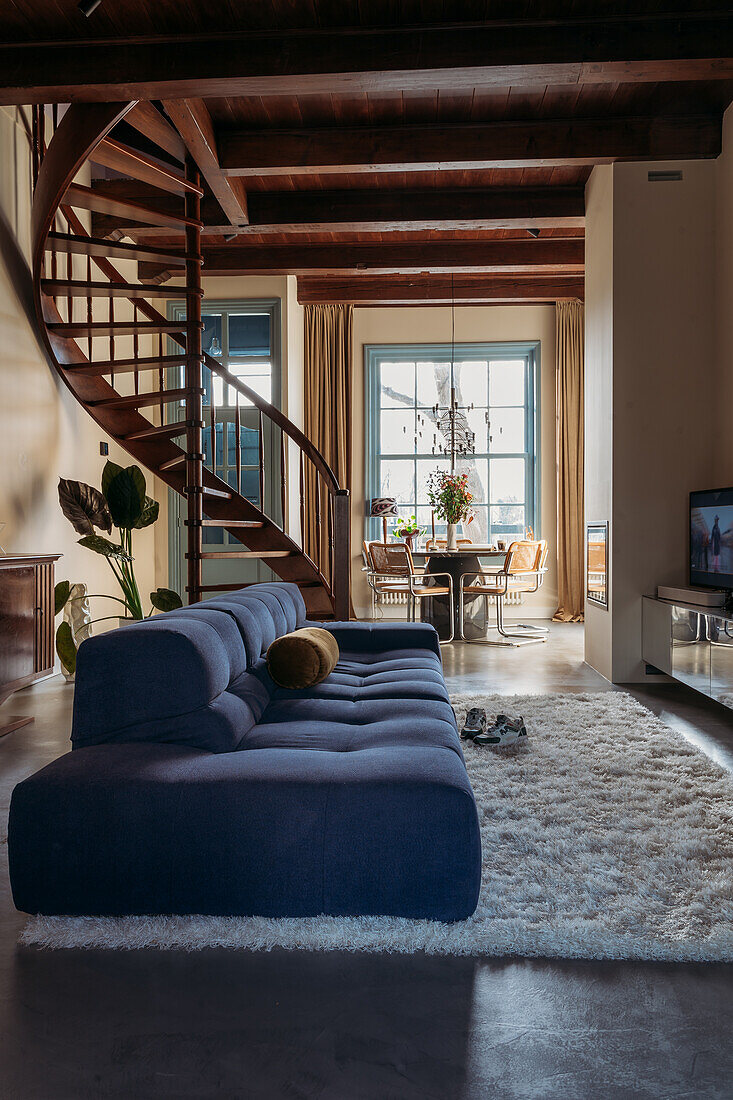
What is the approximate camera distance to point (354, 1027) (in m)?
1.51

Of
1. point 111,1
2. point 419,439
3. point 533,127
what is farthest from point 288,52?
point 419,439

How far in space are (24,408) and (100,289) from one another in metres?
0.94

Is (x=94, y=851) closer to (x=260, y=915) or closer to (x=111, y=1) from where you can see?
(x=260, y=915)

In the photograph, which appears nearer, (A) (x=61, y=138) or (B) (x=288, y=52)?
(B) (x=288, y=52)

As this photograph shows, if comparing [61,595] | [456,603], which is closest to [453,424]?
[456,603]

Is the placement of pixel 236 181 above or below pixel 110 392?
above

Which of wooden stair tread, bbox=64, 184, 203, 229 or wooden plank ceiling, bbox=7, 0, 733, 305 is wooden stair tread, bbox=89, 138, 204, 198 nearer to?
wooden plank ceiling, bbox=7, 0, 733, 305

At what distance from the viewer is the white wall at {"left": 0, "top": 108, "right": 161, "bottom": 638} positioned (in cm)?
504

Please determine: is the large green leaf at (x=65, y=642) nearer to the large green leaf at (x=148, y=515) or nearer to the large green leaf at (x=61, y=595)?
→ the large green leaf at (x=61, y=595)

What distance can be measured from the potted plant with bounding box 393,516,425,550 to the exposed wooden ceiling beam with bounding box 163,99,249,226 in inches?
141

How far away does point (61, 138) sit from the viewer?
4348mm

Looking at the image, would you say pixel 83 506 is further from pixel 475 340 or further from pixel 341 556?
pixel 475 340

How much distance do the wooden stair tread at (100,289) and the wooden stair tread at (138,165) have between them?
0.69 m

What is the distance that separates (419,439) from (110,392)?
4383 millimetres
